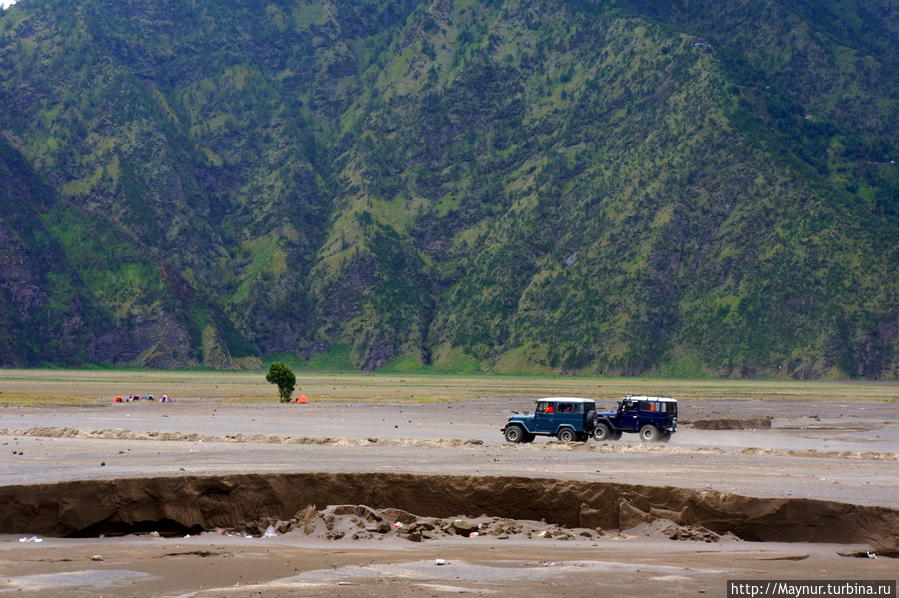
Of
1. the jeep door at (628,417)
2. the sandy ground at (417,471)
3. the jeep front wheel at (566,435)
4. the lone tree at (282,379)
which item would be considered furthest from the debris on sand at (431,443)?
the lone tree at (282,379)

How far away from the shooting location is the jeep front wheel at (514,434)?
163ft

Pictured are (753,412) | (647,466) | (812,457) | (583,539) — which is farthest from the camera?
(753,412)

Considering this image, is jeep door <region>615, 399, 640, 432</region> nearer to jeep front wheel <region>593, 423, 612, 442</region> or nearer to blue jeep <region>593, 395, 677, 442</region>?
blue jeep <region>593, 395, 677, 442</region>

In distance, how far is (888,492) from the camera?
30812mm

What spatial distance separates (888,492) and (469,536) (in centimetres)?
1183

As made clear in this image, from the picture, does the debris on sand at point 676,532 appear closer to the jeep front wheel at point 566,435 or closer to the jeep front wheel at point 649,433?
the jeep front wheel at point 566,435

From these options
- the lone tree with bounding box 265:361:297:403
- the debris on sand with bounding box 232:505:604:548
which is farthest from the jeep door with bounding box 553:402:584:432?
the lone tree with bounding box 265:361:297:403

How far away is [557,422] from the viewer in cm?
4950

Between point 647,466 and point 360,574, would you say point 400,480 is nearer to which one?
point 360,574

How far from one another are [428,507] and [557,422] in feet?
70.1

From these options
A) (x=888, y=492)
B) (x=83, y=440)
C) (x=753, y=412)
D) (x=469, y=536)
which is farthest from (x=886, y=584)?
(x=753, y=412)

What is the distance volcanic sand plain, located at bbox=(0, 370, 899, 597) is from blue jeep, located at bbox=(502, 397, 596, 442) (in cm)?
82

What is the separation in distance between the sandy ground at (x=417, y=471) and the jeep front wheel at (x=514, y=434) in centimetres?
86

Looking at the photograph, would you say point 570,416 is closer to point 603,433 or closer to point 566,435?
point 566,435
